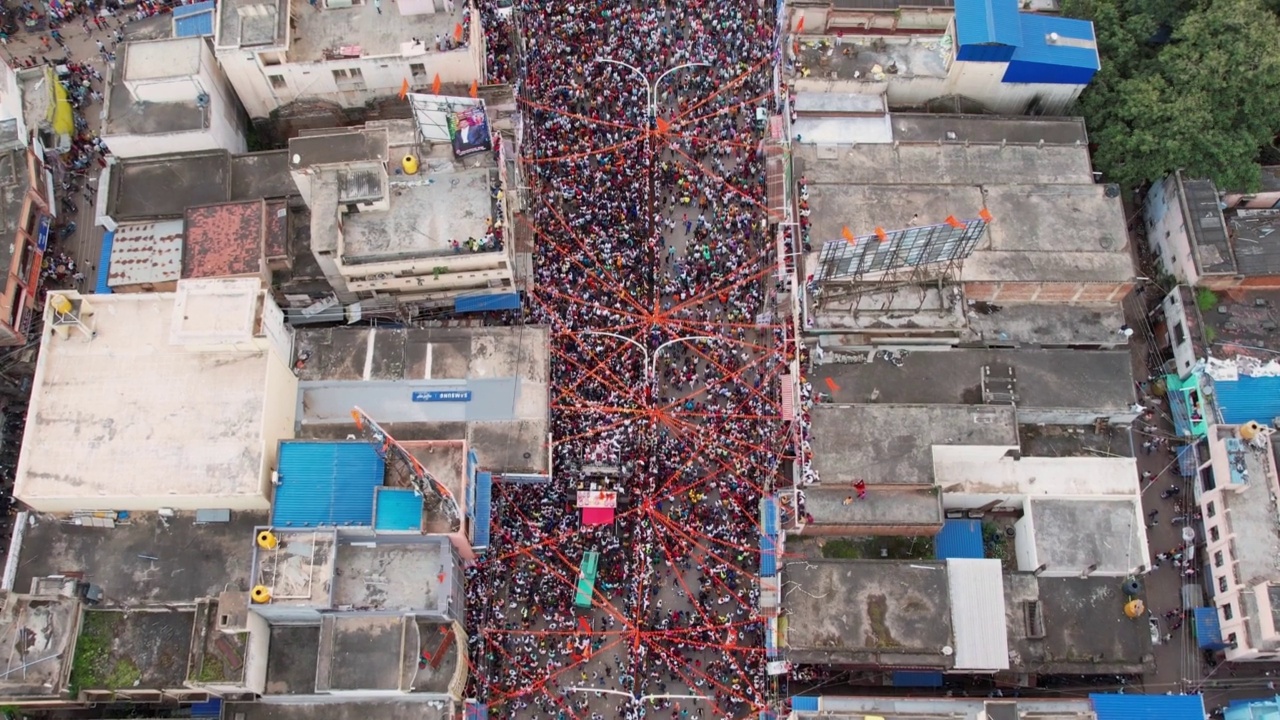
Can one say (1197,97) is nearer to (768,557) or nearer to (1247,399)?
(1247,399)

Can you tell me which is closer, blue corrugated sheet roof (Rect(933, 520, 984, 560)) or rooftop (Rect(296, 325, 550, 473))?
blue corrugated sheet roof (Rect(933, 520, 984, 560))

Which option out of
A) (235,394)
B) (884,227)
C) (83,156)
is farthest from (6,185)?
(884,227)

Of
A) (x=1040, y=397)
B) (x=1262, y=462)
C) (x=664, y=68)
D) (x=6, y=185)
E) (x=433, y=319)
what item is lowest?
(x=1262, y=462)

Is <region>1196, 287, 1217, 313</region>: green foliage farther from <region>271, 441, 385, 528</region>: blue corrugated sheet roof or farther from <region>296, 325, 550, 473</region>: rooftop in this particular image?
<region>271, 441, 385, 528</region>: blue corrugated sheet roof

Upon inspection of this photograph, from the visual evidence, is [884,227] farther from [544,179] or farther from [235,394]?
[235,394]

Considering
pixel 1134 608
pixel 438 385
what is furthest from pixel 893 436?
pixel 438 385

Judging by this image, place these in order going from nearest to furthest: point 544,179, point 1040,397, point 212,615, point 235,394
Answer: point 212,615, point 235,394, point 1040,397, point 544,179

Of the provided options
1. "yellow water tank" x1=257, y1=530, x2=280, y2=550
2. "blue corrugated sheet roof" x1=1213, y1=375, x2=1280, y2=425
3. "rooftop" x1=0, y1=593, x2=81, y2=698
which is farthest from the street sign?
"blue corrugated sheet roof" x1=1213, y1=375, x2=1280, y2=425

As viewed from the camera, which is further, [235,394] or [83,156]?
[83,156]
